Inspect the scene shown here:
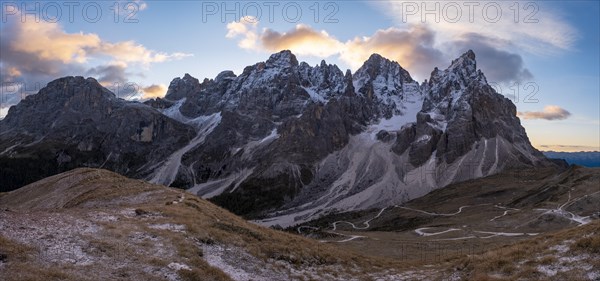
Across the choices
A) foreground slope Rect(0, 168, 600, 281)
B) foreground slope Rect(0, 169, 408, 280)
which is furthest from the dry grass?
foreground slope Rect(0, 169, 408, 280)

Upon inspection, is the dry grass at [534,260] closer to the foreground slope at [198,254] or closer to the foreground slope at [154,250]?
the foreground slope at [198,254]

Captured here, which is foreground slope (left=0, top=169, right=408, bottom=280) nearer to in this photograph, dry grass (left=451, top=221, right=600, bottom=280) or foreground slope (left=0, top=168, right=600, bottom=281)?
foreground slope (left=0, top=168, right=600, bottom=281)

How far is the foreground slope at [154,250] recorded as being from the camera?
81.8ft

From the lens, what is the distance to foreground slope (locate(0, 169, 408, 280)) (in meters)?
24.9

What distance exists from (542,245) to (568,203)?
358 feet

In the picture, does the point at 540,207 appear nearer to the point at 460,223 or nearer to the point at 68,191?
the point at 460,223

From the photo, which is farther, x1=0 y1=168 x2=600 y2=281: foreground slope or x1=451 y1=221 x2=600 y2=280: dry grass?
x1=451 y1=221 x2=600 y2=280: dry grass

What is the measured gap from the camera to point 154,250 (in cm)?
2997

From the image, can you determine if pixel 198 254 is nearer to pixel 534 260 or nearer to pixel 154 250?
pixel 154 250

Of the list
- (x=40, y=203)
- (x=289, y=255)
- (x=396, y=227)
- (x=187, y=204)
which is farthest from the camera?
(x=396, y=227)

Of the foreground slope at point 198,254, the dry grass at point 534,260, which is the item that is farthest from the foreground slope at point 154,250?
the dry grass at point 534,260

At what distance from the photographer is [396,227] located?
617 ft


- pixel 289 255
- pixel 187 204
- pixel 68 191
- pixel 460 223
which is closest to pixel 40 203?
pixel 68 191

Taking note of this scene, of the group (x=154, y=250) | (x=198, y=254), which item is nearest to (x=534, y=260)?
(x=198, y=254)
